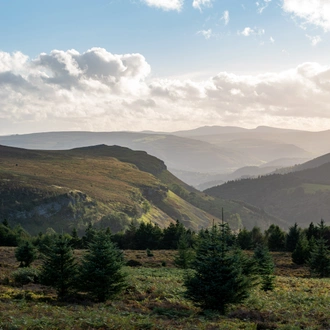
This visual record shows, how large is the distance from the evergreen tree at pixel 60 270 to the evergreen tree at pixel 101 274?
1561mm

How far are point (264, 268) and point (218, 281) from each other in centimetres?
2037

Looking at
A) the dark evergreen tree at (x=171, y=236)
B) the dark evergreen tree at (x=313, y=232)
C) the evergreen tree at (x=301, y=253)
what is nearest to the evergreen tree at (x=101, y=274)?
the evergreen tree at (x=301, y=253)

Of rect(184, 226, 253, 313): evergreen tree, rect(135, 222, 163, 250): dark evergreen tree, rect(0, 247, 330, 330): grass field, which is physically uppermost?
rect(184, 226, 253, 313): evergreen tree

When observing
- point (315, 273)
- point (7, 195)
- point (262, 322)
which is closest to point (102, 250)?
point (262, 322)

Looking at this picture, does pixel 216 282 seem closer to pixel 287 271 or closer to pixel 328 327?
pixel 328 327

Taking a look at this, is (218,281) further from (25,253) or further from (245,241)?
(245,241)

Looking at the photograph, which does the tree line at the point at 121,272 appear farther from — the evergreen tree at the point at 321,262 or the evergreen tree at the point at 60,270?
the evergreen tree at the point at 321,262

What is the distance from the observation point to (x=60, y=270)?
26.6 meters

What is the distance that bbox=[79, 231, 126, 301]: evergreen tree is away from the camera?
2478 centimetres

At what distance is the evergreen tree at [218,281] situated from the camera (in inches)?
838

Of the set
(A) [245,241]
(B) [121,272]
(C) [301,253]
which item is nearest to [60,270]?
(B) [121,272]

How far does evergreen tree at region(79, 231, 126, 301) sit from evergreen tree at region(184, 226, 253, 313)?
235 inches

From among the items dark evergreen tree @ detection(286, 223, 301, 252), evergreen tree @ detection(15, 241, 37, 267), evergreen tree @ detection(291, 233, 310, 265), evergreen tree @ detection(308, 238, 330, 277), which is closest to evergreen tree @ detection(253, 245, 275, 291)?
evergreen tree @ detection(308, 238, 330, 277)

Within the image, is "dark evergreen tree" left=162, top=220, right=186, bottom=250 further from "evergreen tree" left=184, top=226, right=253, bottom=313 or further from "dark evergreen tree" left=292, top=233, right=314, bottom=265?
"evergreen tree" left=184, top=226, right=253, bottom=313
